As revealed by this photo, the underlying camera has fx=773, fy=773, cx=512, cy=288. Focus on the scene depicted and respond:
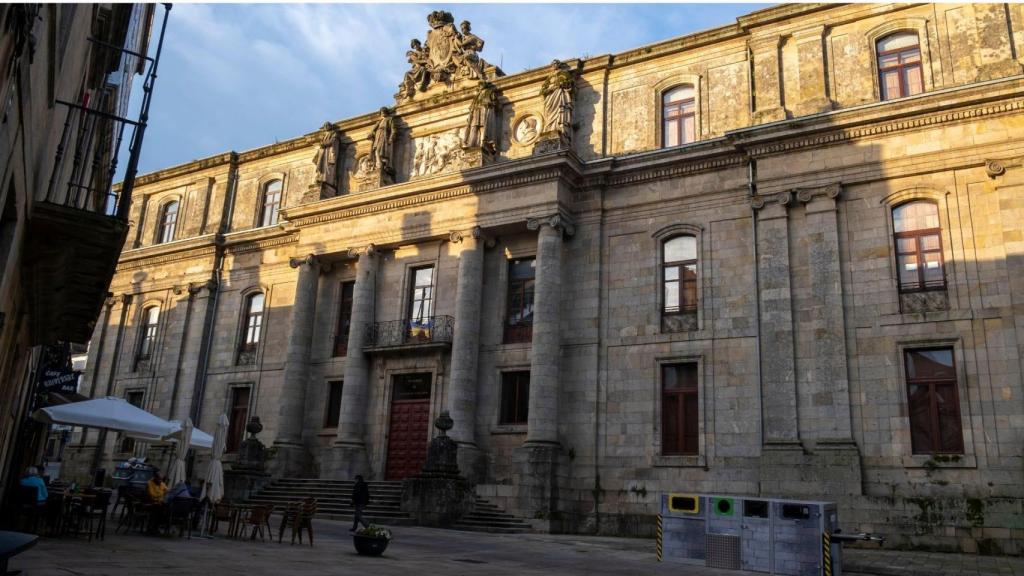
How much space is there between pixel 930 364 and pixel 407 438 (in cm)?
1609

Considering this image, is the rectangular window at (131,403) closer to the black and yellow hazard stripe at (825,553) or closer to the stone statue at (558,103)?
the stone statue at (558,103)

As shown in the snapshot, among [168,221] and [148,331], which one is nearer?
[148,331]

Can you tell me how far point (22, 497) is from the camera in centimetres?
1352

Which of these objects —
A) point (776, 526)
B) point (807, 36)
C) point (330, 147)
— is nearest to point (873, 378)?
point (776, 526)

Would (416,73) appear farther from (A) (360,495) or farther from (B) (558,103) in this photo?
(A) (360,495)

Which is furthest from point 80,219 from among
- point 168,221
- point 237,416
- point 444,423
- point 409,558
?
point 168,221

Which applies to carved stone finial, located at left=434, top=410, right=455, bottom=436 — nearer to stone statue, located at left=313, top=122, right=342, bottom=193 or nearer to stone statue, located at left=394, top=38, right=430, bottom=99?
stone statue, located at left=313, top=122, right=342, bottom=193

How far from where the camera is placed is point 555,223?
24531 mm

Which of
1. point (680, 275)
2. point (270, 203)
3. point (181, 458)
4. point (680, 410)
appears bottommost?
point (181, 458)

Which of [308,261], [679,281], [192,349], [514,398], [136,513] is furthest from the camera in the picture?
[192,349]

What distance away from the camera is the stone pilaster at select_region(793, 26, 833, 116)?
74.1 feet

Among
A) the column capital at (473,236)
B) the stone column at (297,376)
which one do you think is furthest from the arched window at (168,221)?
the column capital at (473,236)

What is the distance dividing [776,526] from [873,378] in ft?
25.1

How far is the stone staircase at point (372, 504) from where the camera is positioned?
70.5ft
